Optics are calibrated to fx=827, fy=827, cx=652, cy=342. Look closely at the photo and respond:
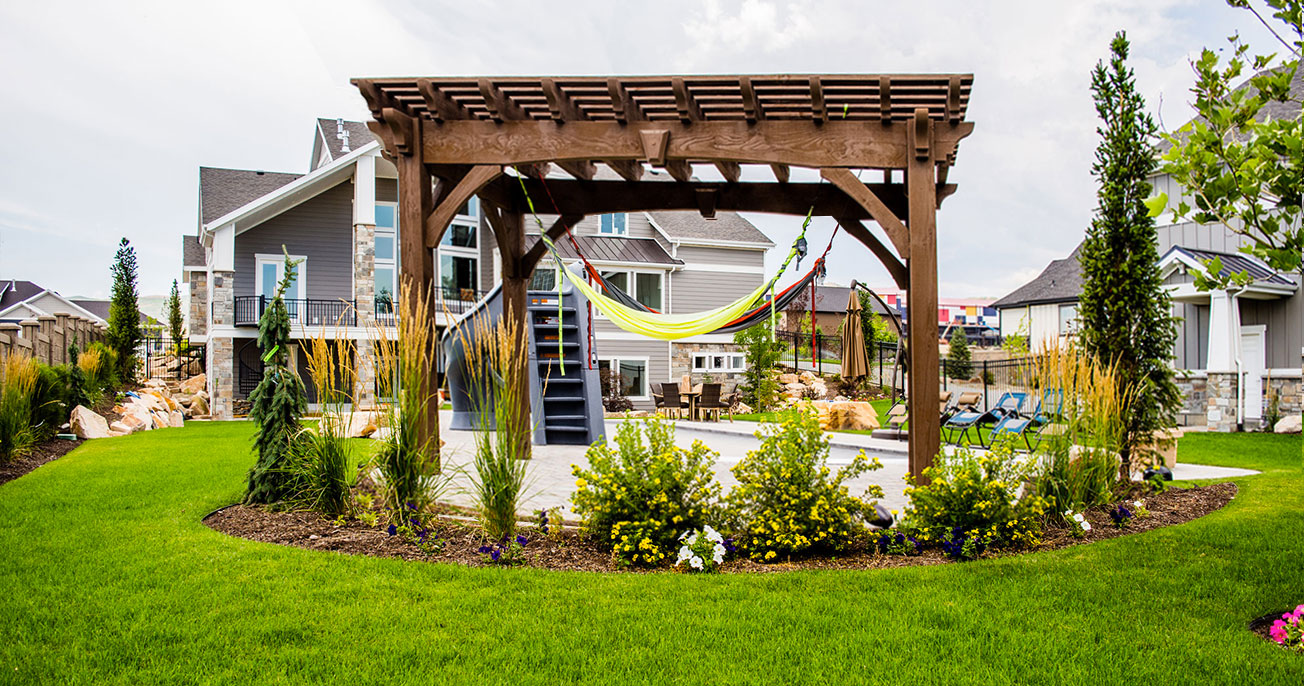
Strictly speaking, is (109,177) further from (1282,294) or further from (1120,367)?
(1282,294)

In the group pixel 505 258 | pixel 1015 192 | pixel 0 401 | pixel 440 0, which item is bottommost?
pixel 0 401

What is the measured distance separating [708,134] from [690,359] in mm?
16761

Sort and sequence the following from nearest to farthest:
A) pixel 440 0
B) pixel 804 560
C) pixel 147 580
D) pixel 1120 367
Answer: pixel 147 580 → pixel 804 560 → pixel 1120 367 → pixel 440 0

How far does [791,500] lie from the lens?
4.06 m

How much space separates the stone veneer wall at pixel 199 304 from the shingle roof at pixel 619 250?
8.75 metres

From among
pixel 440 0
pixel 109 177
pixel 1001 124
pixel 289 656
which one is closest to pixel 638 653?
pixel 289 656

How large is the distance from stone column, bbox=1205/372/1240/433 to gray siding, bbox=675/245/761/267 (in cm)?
1204

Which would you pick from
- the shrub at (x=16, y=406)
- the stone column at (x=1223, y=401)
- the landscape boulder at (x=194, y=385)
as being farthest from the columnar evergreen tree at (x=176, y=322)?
the stone column at (x=1223, y=401)

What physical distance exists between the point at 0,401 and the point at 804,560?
777 cm

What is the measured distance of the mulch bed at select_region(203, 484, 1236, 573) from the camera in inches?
155

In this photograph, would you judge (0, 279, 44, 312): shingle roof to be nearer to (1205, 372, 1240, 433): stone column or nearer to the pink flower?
(1205, 372, 1240, 433): stone column

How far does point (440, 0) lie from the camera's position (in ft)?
38.4

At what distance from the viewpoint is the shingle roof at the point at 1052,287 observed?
24.7 m

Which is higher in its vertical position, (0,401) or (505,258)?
(505,258)
